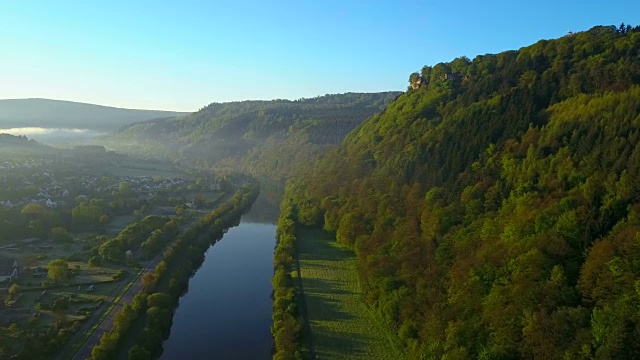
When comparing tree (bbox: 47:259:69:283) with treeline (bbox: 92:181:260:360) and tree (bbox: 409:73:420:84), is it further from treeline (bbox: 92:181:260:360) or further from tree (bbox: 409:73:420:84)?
tree (bbox: 409:73:420:84)

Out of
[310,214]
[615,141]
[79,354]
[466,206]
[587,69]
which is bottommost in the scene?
[79,354]

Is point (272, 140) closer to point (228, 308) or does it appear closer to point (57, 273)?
point (57, 273)

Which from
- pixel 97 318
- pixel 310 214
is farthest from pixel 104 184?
pixel 97 318

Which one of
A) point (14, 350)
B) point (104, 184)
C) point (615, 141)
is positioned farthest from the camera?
point (104, 184)

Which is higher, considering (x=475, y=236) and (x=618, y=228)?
(x=618, y=228)

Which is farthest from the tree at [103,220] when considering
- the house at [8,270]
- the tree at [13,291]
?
the tree at [13,291]

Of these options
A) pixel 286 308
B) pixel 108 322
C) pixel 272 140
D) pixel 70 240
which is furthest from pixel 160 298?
pixel 272 140

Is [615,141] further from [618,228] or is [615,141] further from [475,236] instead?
[475,236]

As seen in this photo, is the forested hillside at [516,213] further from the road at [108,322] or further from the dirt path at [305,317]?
the road at [108,322]
